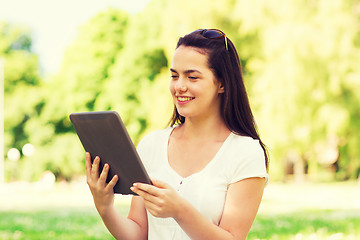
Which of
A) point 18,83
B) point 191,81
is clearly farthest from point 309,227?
point 18,83

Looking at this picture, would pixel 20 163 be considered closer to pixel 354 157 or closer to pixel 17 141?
pixel 17 141

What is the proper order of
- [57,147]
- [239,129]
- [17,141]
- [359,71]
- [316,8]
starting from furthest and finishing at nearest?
[17,141], [57,147], [316,8], [359,71], [239,129]

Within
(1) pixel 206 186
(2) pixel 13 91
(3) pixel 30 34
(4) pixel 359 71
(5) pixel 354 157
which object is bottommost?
(1) pixel 206 186

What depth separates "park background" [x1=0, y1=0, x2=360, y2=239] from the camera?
36.4 ft

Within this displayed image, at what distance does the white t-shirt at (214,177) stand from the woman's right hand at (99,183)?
22cm

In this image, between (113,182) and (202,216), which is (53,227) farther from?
(202,216)

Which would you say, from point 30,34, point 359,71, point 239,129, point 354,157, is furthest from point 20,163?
point 239,129

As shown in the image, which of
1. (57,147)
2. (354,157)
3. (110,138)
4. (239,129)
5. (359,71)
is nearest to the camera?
(110,138)

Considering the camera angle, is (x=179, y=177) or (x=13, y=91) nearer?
(x=179, y=177)

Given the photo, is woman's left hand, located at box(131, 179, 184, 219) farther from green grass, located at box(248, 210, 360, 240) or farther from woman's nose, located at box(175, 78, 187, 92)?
green grass, located at box(248, 210, 360, 240)

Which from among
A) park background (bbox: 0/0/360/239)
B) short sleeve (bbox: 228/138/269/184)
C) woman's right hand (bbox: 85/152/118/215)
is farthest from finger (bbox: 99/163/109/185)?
park background (bbox: 0/0/360/239)

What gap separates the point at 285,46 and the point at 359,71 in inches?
89.6

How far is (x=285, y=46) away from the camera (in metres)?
17.4

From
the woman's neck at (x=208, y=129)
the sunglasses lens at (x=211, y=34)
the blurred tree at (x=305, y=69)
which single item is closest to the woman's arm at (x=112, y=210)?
the woman's neck at (x=208, y=129)
